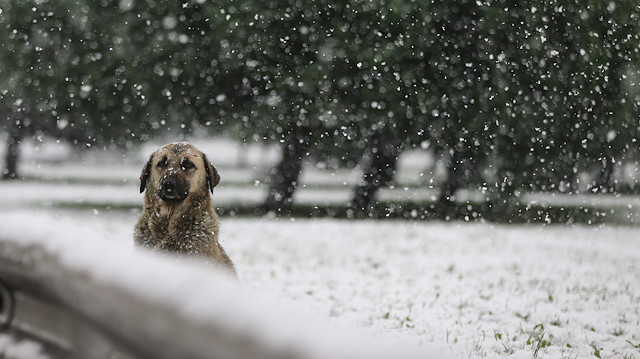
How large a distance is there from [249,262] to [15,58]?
412 inches

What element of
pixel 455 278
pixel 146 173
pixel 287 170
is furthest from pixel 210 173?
pixel 287 170

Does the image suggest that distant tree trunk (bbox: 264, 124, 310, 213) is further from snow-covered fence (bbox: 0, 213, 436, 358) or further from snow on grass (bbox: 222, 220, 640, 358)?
snow-covered fence (bbox: 0, 213, 436, 358)

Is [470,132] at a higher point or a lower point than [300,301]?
higher

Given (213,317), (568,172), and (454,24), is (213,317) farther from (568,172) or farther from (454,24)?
(568,172)

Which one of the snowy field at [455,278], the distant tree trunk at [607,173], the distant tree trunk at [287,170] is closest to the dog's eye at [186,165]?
the snowy field at [455,278]

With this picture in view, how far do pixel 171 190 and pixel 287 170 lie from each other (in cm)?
1194

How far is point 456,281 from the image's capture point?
27.5ft

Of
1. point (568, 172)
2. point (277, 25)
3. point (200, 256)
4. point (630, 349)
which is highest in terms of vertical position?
point (277, 25)

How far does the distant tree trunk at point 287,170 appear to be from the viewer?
15750 mm

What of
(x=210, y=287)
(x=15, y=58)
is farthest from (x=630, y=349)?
(x=15, y=58)

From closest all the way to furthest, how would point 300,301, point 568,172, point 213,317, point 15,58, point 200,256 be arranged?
point 213,317 → point 200,256 → point 300,301 → point 568,172 → point 15,58

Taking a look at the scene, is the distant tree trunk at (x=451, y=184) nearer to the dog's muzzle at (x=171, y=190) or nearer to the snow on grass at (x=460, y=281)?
the snow on grass at (x=460, y=281)

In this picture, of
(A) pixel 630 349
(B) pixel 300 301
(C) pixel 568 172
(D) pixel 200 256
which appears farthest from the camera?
(C) pixel 568 172

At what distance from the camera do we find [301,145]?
15867mm
